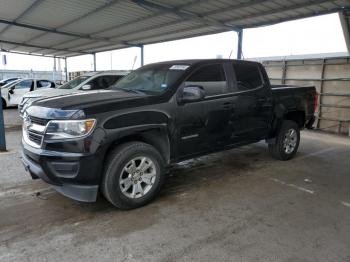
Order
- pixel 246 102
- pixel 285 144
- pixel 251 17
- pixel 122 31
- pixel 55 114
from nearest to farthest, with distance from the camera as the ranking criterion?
pixel 55 114
pixel 246 102
pixel 285 144
pixel 251 17
pixel 122 31

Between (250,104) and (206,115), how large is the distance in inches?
42.3

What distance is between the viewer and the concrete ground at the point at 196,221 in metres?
2.81

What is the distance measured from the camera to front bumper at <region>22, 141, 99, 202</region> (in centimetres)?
318

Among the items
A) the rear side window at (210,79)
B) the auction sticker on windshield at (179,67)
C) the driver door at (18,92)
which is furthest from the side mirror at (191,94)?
the driver door at (18,92)

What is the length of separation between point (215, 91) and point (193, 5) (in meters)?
5.08

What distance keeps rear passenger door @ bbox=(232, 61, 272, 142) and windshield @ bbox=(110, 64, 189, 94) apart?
111 cm

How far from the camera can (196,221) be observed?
3.40 m

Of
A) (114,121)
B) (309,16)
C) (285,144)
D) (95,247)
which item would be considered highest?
(309,16)

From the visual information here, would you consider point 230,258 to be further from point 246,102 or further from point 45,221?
point 246,102

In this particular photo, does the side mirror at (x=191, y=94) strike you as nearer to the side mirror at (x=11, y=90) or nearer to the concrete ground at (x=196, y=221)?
the concrete ground at (x=196, y=221)

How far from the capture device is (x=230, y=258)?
8.93ft

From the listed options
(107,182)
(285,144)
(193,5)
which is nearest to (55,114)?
(107,182)

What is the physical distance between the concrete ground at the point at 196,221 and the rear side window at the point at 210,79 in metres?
1.46

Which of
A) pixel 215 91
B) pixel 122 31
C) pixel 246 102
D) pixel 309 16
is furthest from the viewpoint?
pixel 122 31
